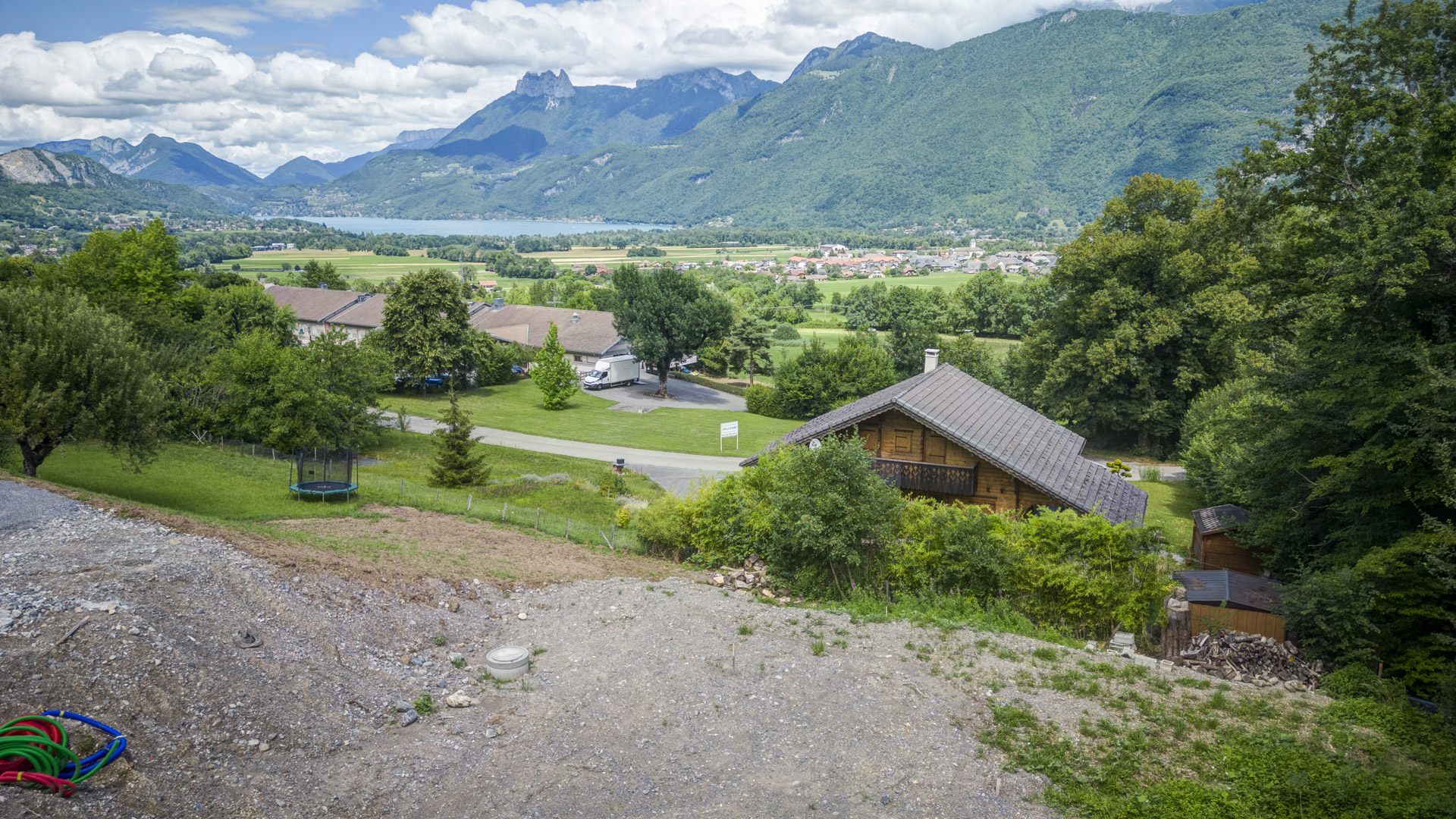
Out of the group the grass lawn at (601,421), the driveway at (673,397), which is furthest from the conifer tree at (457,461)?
the driveway at (673,397)

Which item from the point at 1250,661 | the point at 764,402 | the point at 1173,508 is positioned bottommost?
the point at 1173,508

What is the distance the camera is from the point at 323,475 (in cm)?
2648

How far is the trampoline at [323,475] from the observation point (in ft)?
82.2

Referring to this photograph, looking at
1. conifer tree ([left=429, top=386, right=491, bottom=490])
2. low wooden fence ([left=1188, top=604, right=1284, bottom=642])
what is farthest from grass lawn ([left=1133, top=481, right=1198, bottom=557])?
conifer tree ([left=429, top=386, right=491, bottom=490])

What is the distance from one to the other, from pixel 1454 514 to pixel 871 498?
1047cm

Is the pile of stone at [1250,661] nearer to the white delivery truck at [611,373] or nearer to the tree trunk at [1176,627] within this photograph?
the tree trunk at [1176,627]

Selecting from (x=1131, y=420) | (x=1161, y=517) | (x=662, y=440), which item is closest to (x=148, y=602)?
(x=1161, y=517)

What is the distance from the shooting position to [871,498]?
17031mm

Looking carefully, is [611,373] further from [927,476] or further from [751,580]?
[751,580]

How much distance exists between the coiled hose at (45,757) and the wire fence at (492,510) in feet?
46.8

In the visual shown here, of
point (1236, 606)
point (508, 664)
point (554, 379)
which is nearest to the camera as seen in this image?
point (508, 664)

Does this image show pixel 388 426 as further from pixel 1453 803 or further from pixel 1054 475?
pixel 1453 803

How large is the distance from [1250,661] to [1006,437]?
983cm

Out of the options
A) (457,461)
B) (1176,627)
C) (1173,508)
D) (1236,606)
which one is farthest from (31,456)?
(1173,508)
